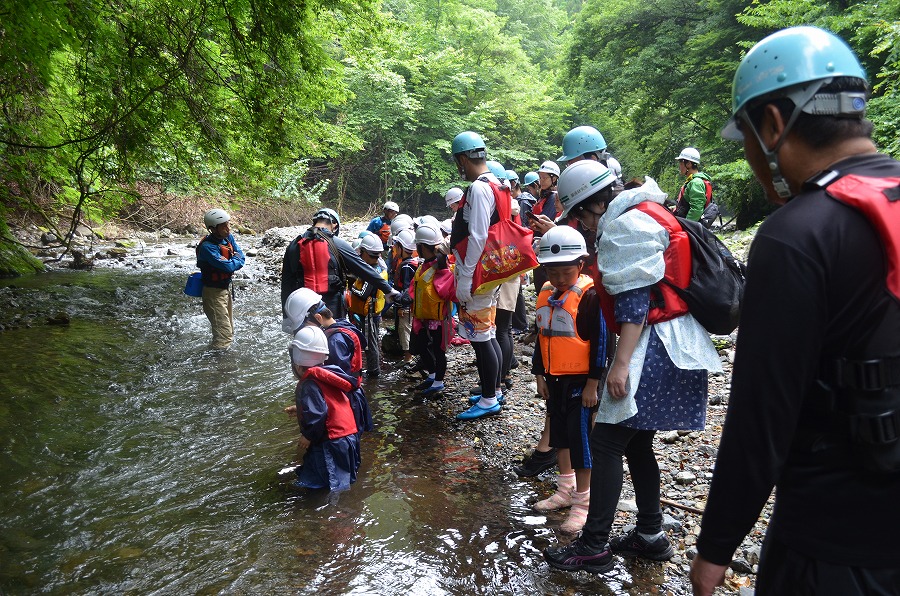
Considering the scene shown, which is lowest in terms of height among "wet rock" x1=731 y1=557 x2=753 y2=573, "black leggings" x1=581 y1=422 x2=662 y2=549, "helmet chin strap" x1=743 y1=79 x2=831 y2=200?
"wet rock" x1=731 y1=557 x2=753 y2=573

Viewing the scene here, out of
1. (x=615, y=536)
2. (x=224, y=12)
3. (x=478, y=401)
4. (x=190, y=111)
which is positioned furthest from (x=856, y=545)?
(x=190, y=111)

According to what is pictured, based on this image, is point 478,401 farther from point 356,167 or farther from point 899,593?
point 356,167

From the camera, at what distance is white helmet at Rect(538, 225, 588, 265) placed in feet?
12.4

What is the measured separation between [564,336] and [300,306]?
205 cm

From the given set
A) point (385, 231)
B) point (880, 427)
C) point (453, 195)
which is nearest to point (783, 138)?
point (880, 427)

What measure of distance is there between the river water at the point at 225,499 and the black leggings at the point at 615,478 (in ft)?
0.91

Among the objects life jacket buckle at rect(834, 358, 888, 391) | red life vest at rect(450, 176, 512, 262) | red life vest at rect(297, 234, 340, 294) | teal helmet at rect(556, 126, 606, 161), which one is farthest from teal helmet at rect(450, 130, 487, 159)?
life jacket buckle at rect(834, 358, 888, 391)

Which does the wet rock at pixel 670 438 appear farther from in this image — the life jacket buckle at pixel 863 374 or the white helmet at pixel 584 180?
Answer: the life jacket buckle at pixel 863 374

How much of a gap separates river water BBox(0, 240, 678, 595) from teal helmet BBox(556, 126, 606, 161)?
113 inches

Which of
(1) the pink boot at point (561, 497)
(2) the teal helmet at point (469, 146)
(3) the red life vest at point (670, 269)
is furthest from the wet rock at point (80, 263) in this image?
(3) the red life vest at point (670, 269)

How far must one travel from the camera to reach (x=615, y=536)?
11.3ft

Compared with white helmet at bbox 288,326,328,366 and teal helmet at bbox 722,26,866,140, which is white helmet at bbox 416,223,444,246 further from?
teal helmet at bbox 722,26,866,140

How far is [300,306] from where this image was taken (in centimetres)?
430

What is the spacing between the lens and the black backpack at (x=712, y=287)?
2.63 m
